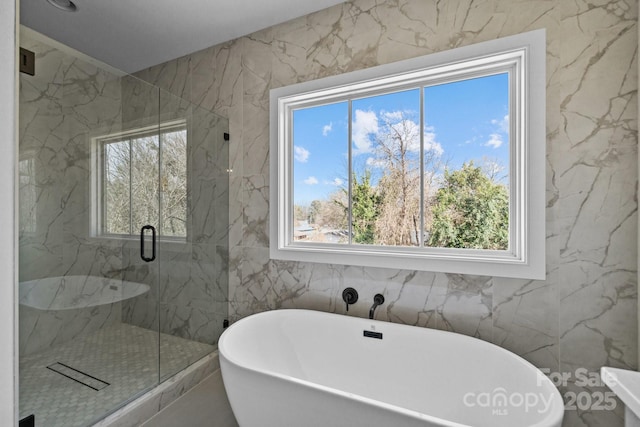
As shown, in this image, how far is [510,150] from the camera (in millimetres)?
1638

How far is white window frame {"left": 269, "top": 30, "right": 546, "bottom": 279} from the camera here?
4.88ft

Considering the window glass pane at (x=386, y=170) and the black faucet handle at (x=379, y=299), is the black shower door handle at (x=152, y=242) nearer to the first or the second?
the window glass pane at (x=386, y=170)

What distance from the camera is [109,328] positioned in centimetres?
173

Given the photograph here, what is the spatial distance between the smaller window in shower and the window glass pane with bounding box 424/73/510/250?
5.59ft

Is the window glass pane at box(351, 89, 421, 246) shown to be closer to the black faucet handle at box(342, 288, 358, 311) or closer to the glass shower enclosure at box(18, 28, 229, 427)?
the black faucet handle at box(342, 288, 358, 311)

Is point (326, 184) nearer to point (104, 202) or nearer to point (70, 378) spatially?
point (104, 202)

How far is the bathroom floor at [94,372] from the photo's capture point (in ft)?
4.56

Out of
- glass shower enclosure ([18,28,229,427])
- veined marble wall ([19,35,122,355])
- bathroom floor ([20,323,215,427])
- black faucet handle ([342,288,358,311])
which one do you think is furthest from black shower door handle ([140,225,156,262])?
black faucet handle ([342,288,358,311])

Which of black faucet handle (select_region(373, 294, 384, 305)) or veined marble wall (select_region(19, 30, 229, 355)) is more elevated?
veined marble wall (select_region(19, 30, 229, 355))

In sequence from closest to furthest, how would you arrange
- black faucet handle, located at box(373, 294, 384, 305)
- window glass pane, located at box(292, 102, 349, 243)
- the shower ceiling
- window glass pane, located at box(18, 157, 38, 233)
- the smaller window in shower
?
window glass pane, located at box(18, 157, 38, 233)
the smaller window in shower
black faucet handle, located at box(373, 294, 384, 305)
the shower ceiling
window glass pane, located at box(292, 102, 349, 243)

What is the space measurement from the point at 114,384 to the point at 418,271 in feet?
6.09

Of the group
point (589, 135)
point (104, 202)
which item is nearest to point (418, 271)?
point (589, 135)

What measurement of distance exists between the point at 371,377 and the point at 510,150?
1.47 m

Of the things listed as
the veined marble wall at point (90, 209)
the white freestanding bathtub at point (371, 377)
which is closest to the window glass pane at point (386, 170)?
the white freestanding bathtub at point (371, 377)
